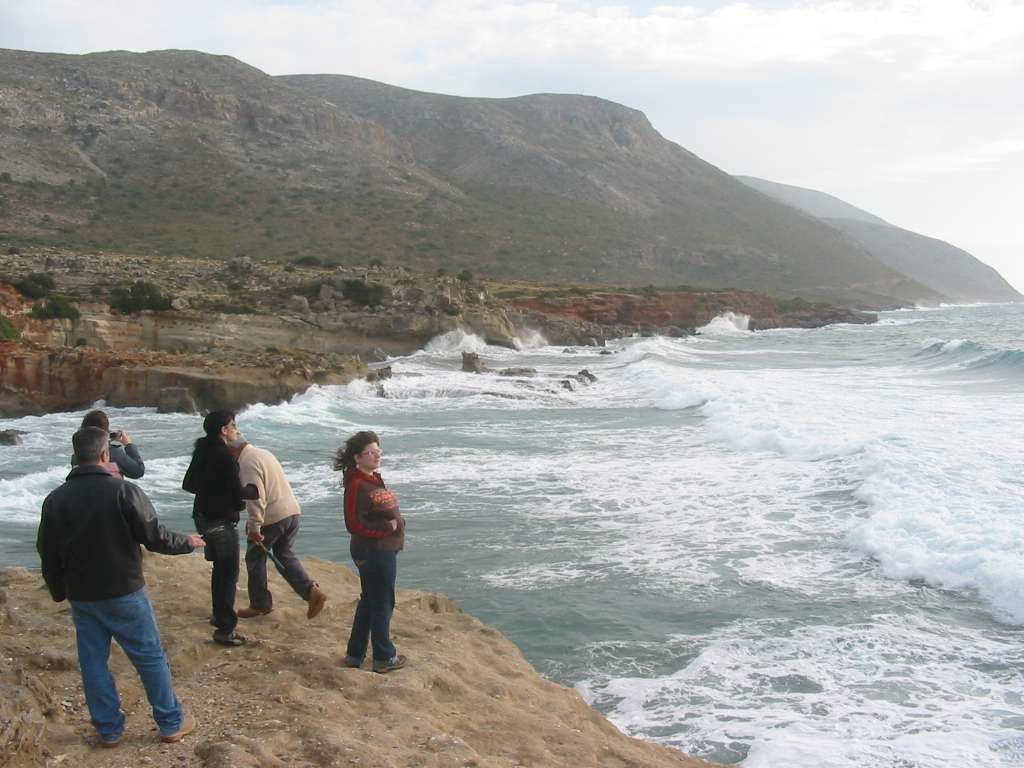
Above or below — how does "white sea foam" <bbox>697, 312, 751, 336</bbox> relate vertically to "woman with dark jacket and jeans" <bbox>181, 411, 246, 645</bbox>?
above

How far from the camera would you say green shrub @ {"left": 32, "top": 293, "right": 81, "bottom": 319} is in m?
28.1

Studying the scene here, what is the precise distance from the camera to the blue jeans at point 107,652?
15.5 feet

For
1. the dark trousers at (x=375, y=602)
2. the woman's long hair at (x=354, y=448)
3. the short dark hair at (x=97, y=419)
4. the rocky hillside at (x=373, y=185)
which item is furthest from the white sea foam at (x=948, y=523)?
the rocky hillside at (x=373, y=185)

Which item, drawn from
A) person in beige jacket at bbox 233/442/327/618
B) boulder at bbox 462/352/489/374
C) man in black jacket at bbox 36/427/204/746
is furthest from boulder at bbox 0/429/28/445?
boulder at bbox 462/352/489/374

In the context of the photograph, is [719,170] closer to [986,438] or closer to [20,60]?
[20,60]

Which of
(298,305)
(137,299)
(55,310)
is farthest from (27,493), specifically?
(298,305)

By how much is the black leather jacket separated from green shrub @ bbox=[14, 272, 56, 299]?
28.3 m

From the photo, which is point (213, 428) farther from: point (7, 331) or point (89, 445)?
point (7, 331)

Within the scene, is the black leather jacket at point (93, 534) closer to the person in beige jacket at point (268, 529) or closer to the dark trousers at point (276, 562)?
the person in beige jacket at point (268, 529)

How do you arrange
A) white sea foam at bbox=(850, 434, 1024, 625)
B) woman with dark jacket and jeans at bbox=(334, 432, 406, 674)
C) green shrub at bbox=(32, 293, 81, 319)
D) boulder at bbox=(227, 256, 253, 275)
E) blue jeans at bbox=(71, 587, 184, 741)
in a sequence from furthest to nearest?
1. boulder at bbox=(227, 256, 253, 275)
2. green shrub at bbox=(32, 293, 81, 319)
3. white sea foam at bbox=(850, 434, 1024, 625)
4. woman with dark jacket and jeans at bbox=(334, 432, 406, 674)
5. blue jeans at bbox=(71, 587, 184, 741)

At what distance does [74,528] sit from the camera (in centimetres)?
459

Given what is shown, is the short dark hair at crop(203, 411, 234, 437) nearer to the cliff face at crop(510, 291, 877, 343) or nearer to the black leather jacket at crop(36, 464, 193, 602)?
the black leather jacket at crop(36, 464, 193, 602)

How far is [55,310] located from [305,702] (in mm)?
26561

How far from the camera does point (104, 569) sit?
4.64 meters
